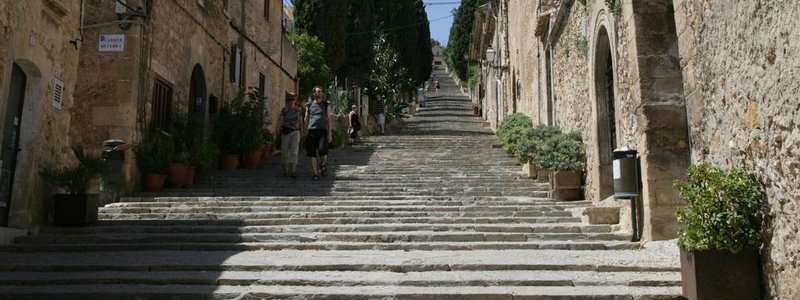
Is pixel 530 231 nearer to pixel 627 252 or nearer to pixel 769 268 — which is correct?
pixel 627 252

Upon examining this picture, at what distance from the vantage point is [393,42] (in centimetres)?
3064

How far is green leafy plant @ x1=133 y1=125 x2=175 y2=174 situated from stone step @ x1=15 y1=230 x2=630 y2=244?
9.45ft

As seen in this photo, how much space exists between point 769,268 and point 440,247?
3172 mm

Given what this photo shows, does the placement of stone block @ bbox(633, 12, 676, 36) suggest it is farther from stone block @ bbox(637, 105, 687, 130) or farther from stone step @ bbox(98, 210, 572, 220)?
stone step @ bbox(98, 210, 572, 220)

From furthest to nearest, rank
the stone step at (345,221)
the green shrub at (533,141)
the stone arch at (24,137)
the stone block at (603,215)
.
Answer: the green shrub at (533,141) → the stone step at (345,221) → the stone block at (603,215) → the stone arch at (24,137)

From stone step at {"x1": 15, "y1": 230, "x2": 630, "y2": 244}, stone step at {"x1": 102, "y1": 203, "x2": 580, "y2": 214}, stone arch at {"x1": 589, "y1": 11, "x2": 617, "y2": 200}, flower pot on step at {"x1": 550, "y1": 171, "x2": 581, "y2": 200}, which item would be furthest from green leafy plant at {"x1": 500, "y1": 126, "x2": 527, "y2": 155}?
stone step at {"x1": 15, "y1": 230, "x2": 630, "y2": 244}

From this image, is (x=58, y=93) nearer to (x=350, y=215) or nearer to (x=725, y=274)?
(x=350, y=215)

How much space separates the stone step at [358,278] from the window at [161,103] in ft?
17.8

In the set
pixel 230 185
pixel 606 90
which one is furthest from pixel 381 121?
pixel 606 90

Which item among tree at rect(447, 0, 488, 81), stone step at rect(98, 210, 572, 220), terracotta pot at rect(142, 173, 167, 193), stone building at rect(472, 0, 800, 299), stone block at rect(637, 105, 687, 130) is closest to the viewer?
stone building at rect(472, 0, 800, 299)

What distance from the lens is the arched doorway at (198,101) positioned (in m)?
12.8

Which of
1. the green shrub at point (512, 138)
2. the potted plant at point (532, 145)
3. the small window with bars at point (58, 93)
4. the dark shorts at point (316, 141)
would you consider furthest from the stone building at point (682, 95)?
the small window with bars at point (58, 93)

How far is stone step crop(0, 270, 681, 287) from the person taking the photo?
17.8ft

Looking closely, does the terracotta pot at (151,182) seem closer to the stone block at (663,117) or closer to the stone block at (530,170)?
the stone block at (530,170)
